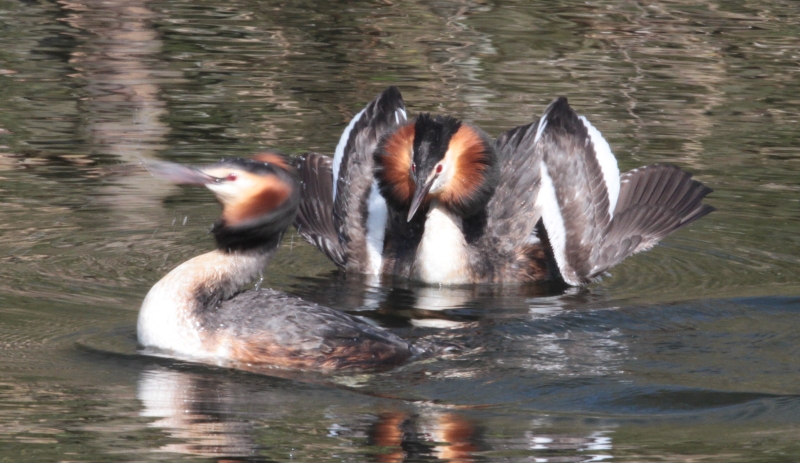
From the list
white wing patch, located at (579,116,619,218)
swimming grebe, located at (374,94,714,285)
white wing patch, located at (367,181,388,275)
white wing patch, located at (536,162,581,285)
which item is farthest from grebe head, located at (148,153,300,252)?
white wing patch, located at (579,116,619,218)

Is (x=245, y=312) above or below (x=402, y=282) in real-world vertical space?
above

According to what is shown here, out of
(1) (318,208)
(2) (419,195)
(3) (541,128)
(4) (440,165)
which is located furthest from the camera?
(1) (318,208)

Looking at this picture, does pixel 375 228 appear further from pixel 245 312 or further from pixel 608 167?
pixel 245 312

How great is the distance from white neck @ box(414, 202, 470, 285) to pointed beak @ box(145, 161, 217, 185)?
2.50 meters

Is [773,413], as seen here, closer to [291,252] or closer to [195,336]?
[195,336]

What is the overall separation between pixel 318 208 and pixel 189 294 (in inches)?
118

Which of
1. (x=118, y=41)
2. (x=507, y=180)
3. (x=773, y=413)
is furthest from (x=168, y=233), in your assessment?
(x=118, y=41)

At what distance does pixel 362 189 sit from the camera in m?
9.48

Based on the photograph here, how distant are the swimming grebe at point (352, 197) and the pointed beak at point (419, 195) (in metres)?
0.64

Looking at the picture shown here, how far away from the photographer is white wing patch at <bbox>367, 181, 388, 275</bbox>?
30.1ft

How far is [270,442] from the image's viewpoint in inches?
220

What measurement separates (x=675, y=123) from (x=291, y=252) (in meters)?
4.80

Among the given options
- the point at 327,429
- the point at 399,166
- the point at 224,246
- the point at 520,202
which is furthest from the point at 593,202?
the point at 327,429

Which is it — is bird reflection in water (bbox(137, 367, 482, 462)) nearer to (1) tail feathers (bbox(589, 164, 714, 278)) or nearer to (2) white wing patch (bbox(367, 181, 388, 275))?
(2) white wing patch (bbox(367, 181, 388, 275))
